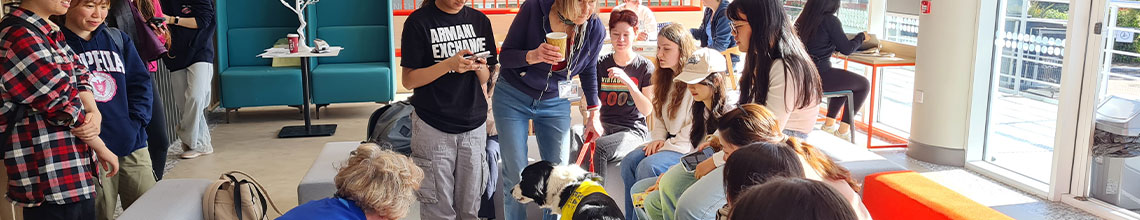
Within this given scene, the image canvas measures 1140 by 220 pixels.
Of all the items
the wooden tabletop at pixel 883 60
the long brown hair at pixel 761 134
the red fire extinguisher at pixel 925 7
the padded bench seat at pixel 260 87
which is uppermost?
the red fire extinguisher at pixel 925 7

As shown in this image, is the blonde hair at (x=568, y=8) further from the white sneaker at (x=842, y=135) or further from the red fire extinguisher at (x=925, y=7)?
the white sneaker at (x=842, y=135)

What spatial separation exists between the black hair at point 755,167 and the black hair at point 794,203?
47cm

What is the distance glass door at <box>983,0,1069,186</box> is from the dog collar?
3.11m

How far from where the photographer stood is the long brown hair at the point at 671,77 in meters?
3.70

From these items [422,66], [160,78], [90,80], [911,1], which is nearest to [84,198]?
[90,80]

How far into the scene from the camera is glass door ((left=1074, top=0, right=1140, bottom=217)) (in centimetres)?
429

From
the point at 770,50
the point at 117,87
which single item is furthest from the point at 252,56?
the point at 770,50

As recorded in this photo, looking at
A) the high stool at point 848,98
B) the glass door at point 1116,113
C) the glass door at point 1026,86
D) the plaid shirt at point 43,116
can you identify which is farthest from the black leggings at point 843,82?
the plaid shirt at point 43,116

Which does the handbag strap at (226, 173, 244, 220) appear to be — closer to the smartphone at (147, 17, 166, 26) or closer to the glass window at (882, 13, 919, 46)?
the smartphone at (147, 17, 166, 26)

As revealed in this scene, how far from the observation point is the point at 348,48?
7.68m

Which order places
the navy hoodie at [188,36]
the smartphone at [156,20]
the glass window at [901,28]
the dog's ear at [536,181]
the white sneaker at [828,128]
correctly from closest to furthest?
the dog's ear at [536,181] < the smartphone at [156,20] < the navy hoodie at [188,36] < the glass window at [901,28] < the white sneaker at [828,128]

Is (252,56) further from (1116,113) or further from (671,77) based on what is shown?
(1116,113)

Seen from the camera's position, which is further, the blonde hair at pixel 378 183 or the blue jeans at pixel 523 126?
the blue jeans at pixel 523 126

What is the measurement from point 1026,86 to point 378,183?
13.9 feet
